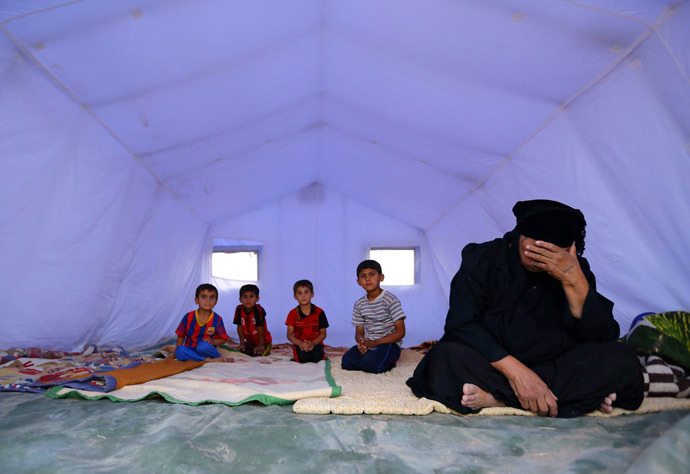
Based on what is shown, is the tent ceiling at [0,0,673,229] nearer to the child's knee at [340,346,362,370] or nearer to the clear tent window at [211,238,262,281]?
the clear tent window at [211,238,262,281]

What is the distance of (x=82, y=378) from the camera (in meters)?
2.14

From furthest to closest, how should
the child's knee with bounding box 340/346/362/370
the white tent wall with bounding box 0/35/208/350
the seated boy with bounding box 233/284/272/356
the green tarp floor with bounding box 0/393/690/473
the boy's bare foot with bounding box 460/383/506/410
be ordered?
1. the seated boy with bounding box 233/284/272/356
2. the child's knee with bounding box 340/346/362/370
3. the white tent wall with bounding box 0/35/208/350
4. the boy's bare foot with bounding box 460/383/506/410
5. the green tarp floor with bounding box 0/393/690/473

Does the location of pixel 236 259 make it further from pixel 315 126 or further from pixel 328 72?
pixel 328 72

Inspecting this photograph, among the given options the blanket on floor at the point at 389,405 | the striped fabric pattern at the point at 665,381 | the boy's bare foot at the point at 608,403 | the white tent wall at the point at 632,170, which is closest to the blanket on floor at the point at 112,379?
the blanket on floor at the point at 389,405

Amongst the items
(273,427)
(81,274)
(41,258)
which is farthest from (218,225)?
(273,427)

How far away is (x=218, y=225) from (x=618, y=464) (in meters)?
5.54

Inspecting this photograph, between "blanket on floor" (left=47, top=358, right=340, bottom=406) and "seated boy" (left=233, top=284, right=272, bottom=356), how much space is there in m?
1.49

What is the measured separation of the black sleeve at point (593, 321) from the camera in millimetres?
1713

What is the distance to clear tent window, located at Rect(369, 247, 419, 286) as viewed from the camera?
6301 millimetres

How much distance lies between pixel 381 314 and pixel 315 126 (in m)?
2.29

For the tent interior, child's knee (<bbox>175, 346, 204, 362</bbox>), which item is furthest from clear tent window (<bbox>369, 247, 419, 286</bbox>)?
child's knee (<bbox>175, 346, 204, 362</bbox>)

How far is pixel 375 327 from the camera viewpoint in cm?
338

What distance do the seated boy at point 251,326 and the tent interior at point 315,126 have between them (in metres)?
1.03

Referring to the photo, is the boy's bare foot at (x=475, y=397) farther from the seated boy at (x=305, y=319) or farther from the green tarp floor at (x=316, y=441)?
the seated boy at (x=305, y=319)
